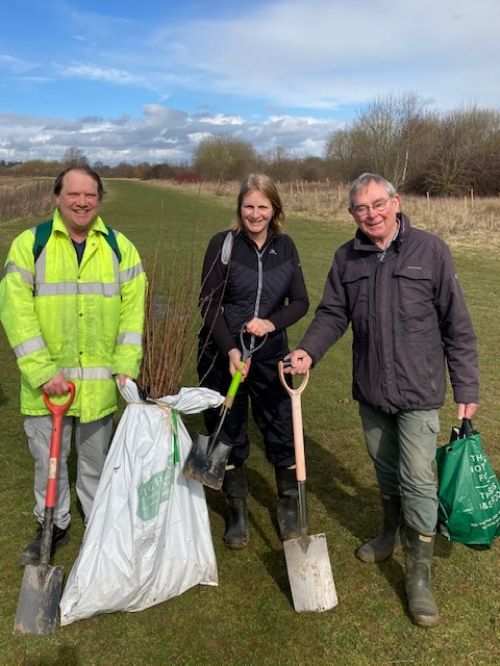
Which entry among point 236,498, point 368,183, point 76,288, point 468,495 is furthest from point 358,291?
point 236,498

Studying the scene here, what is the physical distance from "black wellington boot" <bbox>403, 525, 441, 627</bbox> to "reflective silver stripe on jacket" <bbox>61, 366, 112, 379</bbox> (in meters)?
1.71

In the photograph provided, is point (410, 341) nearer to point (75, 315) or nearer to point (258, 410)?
point (258, 410)

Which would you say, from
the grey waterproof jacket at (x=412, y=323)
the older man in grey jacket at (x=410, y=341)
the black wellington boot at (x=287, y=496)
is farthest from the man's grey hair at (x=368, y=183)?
the black wellington boot at (x=287, y=496)

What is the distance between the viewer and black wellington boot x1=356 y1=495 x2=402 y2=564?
314 cm

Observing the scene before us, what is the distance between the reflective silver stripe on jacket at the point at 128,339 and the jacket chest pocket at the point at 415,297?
1.30 metres

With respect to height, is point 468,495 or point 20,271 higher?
point 20,271

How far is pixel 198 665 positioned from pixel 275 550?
3.05ft

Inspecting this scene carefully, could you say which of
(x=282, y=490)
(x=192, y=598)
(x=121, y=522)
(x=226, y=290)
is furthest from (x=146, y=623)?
(x=226, y=290)

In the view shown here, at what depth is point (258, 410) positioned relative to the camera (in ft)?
11.1

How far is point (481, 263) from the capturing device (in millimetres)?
13859

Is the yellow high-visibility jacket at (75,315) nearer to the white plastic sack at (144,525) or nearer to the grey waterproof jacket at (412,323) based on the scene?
the white plastic sack at (144,525)

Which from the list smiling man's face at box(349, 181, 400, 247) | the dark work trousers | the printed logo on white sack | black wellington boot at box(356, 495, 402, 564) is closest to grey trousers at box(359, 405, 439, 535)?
black wellington boot at box(356, 495, 402, 564)

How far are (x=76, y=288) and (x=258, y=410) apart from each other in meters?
1.28

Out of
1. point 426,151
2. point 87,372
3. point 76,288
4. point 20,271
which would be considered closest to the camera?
point 20,271
